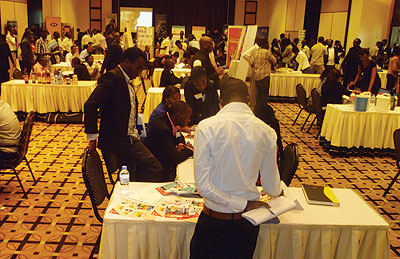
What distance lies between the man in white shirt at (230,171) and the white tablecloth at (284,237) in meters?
0.28

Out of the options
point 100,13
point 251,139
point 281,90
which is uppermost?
point 100,13

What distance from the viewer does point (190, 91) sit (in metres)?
5.11

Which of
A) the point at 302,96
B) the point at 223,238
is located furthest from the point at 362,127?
the point at 223,238

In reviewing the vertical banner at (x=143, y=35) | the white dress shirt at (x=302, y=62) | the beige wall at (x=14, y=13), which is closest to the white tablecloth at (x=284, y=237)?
the white dress shirt at (x=302, y=62)

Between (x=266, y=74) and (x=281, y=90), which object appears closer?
(x=266, y=74)

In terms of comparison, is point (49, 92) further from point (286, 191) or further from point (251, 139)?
point (251, 139)

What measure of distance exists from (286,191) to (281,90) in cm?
775

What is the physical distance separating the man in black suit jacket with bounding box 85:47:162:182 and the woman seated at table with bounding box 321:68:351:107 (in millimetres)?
4238

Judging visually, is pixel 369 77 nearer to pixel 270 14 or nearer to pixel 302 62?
pixel 302 62

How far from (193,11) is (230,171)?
22.7 meters

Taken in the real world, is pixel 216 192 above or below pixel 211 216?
above

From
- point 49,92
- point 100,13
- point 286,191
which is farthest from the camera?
point 100,13

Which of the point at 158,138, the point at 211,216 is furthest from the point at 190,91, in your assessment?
the point at 211,216

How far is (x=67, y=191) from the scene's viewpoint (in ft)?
15.3
